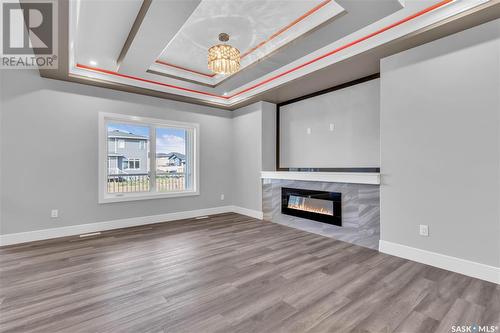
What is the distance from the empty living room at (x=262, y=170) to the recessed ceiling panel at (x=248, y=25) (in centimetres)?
3

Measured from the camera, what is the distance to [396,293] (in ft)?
7.00

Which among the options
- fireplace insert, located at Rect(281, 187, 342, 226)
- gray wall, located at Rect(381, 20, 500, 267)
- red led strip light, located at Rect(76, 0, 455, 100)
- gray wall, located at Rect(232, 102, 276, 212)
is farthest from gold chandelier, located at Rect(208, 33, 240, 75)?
fireplace insert, located at Rect(281, 187, 342, 226)

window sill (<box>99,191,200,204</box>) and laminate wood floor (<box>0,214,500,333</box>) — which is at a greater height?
window sill (<box>99,191,200,204</box>)

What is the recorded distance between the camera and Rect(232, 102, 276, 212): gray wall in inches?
207

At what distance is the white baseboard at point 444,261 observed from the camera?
2346 mm

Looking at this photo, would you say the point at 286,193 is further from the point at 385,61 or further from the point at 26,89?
the point at 26,89

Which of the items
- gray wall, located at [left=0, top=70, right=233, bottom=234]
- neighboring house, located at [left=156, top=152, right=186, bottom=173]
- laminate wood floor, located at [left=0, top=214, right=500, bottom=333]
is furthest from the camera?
neighboring house, located at [left=156, top=152, right=186, bottom=173]

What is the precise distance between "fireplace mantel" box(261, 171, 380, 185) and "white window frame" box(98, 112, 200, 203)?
1.72m

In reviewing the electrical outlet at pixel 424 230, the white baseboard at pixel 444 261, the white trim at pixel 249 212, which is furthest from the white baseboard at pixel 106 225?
the electrical outlet at pixel 424 230

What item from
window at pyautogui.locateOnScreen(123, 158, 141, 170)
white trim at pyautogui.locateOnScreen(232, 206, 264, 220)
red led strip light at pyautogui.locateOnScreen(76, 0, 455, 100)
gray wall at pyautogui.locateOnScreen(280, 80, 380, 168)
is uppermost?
red led strip light at pyautogui.locateOnScreen(76, 0, 455, 100)

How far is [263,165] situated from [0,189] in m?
4.37

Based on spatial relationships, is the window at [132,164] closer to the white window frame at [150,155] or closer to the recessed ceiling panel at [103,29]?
the white window frame at [150,155]

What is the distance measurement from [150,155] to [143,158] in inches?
5.9

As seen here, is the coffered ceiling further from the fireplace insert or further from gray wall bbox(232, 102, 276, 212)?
the fireplace insert
